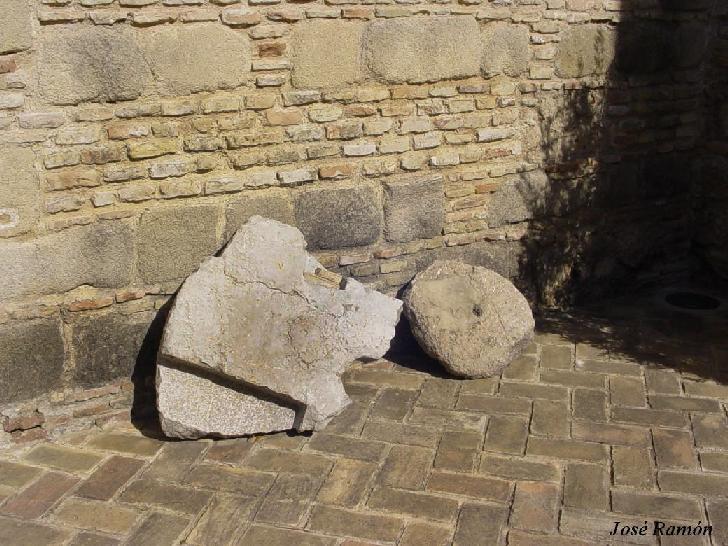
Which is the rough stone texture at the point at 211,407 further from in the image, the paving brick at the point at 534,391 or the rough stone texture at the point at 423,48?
the rough stone texture at the point at 423,48

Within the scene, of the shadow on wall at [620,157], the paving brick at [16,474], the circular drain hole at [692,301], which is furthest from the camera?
the circular drain hole at [692,301]

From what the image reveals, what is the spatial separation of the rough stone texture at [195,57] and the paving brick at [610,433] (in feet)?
7.47

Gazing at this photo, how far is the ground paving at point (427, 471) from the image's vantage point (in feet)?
11.1

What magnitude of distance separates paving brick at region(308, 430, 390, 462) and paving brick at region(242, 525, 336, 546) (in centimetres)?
Result: 59

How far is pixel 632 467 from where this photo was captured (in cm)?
375

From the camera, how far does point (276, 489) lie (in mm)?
3635

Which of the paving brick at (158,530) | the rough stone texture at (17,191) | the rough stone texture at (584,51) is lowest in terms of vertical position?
the paving brick at (158,530)

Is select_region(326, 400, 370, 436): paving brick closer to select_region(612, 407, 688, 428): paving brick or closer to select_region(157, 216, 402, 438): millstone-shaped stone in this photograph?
select_region(157, 216, 402, 438): millstone-shaped stone

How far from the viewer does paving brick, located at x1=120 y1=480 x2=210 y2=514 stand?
3533 millimetres

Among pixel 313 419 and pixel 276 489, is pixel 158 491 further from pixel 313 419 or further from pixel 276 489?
pixel 313 419

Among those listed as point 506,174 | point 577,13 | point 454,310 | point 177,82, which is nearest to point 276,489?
point 454,310

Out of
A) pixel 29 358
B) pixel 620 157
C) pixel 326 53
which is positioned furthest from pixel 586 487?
pixel 620 157

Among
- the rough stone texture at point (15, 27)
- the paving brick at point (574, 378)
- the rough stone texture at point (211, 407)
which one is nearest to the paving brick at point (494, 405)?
the paving brick at point (574, 378)

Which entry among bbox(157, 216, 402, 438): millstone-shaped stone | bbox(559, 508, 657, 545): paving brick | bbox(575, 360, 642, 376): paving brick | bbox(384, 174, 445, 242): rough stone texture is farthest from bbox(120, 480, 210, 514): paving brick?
bbox(575, 360, 642, 376): paving brick
